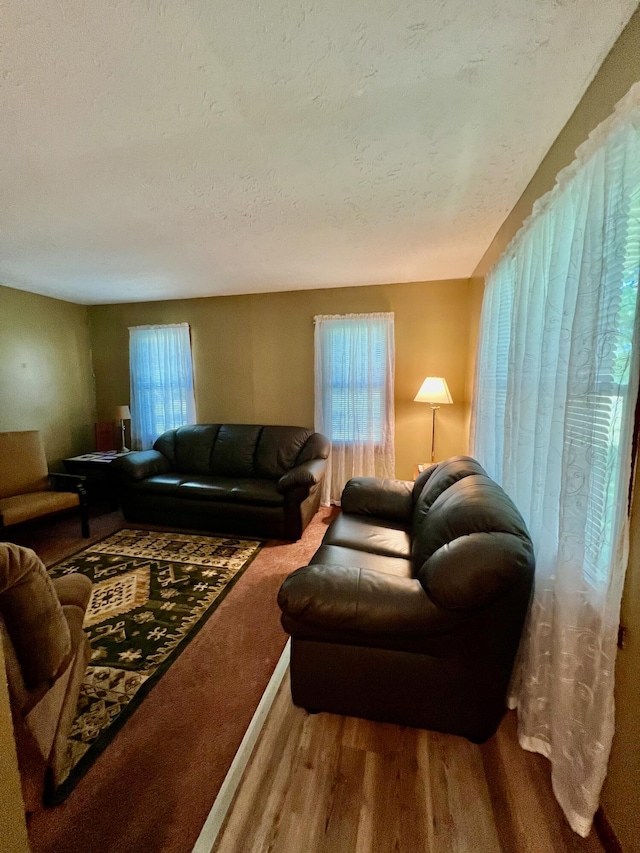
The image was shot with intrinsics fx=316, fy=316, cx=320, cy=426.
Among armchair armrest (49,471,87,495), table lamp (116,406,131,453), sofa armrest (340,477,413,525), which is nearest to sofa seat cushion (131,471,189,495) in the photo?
armchair armrest (49,471,87,495)

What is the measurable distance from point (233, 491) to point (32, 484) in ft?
6.70

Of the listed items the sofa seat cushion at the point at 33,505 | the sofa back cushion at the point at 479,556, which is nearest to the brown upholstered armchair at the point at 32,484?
the sofa seat cushion at the point at 33,505

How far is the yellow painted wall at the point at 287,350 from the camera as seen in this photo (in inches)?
137

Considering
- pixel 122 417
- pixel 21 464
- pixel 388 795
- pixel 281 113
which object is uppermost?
pixel 281 113

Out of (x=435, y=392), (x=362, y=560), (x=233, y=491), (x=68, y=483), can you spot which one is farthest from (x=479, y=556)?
(x=68, y=483)

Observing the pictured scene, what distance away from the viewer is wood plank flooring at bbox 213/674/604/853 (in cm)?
100

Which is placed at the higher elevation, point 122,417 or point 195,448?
point 122,417

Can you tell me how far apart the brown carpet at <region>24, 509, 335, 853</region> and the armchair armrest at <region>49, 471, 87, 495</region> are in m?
2.16

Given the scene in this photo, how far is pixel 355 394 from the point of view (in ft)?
12.0

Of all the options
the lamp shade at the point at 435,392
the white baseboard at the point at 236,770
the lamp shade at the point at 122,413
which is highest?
the lamp shade at the point at 435,392

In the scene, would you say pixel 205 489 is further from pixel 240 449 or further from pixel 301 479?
pixel 301 479

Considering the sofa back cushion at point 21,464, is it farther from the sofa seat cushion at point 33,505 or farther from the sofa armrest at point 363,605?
the sofa armrest at point 363,605

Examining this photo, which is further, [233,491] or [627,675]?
[233,491]

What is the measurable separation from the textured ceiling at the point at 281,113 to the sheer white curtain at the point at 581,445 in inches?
14.7
